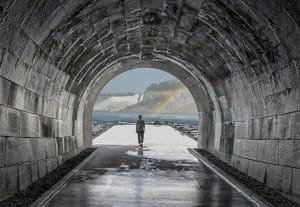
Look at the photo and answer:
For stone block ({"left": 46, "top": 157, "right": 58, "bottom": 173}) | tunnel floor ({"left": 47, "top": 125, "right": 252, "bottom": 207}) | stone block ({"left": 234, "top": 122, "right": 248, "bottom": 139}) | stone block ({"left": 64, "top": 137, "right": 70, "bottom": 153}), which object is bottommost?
tunnel floor ({"left": 47, "top": 125, "right": 252, "bottom": 207})

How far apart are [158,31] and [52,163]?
5.27 metres

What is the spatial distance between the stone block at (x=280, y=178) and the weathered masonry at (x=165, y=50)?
0.02 m

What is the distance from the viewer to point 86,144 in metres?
27.1

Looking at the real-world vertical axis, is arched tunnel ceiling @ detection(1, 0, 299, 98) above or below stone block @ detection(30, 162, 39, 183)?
above

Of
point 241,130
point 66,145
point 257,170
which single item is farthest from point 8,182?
point 66,145

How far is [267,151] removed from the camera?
12969 millimetres

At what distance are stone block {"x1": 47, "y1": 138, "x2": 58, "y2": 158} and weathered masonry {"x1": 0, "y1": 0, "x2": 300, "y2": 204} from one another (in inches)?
1.2

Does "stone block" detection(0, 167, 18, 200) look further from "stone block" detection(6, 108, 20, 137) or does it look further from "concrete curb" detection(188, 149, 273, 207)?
"concrete curb" detection(188, 149, 273, 207)

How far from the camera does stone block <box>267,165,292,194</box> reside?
1100cm

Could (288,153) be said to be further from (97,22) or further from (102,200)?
(97,22)

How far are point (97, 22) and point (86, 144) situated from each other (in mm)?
13739

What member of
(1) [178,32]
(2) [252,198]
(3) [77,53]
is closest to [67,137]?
(3) [77,53]

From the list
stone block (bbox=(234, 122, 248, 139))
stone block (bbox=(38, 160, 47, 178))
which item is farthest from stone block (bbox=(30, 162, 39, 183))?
stone block (bbox=(234, 122, 248, 139))

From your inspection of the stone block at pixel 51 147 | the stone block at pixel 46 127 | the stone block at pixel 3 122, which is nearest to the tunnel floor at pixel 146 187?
the stone block at pixel 51 147
